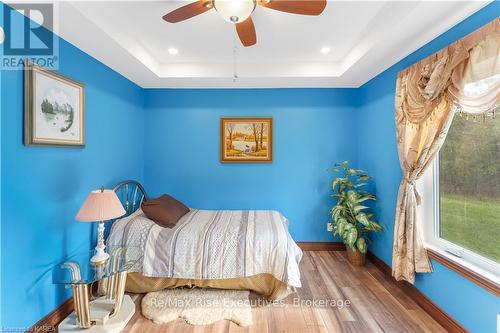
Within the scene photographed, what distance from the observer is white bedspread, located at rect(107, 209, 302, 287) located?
2195mm

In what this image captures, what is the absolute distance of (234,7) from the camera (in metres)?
1.38

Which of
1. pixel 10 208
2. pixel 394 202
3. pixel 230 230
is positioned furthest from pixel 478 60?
pixel 10 208

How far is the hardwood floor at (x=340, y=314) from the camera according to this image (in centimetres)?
191

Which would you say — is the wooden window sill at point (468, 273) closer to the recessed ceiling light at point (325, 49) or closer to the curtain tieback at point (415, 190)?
the curtain tieback at point (415, 190)

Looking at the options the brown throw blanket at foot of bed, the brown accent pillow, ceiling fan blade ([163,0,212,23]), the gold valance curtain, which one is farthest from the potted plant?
ceiling fan blade ([163,0,212,23])

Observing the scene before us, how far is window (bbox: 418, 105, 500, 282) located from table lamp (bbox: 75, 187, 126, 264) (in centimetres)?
288

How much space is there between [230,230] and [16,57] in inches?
88.1

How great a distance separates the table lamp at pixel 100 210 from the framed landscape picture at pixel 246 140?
1829 millimetres

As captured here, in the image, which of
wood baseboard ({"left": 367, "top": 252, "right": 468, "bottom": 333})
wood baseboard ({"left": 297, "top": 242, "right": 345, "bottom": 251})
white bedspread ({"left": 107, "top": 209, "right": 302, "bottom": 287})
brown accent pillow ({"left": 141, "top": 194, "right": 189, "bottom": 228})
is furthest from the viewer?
wood baseboard ({"left": 297, "top": 242, "right": 345, "bottom": 251})

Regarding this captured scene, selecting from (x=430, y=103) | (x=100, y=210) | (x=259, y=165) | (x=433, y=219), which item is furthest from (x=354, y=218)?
(x=100, y=210)

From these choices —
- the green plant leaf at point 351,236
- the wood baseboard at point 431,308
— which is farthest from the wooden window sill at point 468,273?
the green plant leaf at point 351,236

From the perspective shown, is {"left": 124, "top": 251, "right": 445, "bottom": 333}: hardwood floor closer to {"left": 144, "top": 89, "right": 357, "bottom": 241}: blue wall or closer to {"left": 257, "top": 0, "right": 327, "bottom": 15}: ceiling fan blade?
{"left": 144, "top": 89, "right": 357, "bottom": 241}: blue wall

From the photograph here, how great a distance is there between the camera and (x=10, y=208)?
5.25 feet

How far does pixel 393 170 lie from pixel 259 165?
1.79 meters
